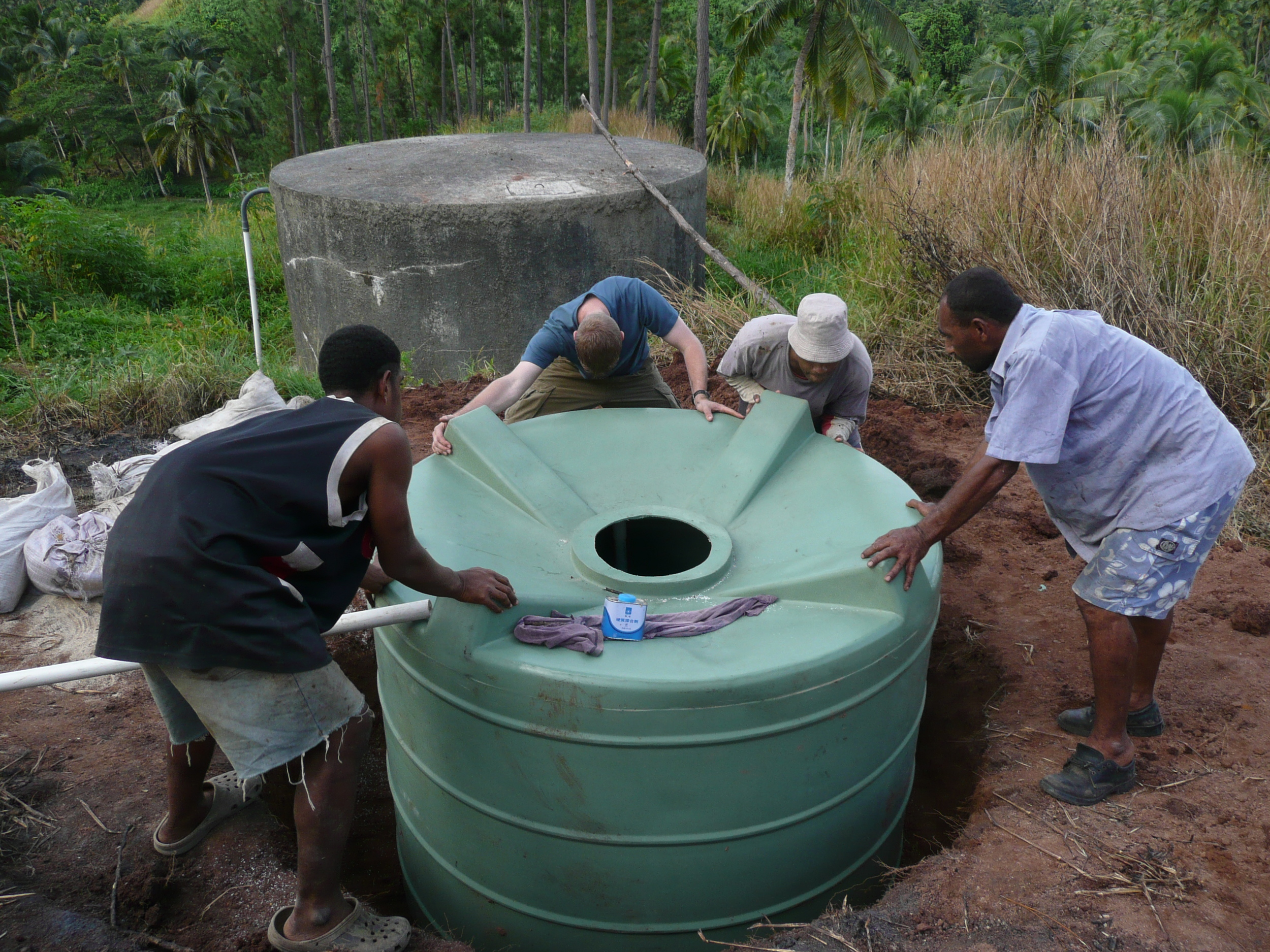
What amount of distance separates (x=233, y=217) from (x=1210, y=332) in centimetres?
2069

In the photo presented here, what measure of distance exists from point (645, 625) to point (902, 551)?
741mm

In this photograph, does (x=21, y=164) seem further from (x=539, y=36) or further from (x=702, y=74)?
(x=702, y=74)

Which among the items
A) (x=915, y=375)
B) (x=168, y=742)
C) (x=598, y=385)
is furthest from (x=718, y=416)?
(x=915, y=375)

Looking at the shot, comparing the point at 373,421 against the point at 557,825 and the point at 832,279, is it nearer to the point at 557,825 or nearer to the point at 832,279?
the point at 557,825

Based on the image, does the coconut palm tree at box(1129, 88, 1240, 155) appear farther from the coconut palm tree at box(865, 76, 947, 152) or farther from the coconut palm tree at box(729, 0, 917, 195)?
the coconut palm tree at box(865, 76, 947, 152)

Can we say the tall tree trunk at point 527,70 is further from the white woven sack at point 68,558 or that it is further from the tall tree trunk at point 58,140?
the tall tree trunk at point 58,140

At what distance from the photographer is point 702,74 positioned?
16.6 m

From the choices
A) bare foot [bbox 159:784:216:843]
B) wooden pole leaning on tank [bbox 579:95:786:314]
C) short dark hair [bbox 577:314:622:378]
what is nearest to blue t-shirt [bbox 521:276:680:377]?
short dark hair [bbox 577:314:622:378]

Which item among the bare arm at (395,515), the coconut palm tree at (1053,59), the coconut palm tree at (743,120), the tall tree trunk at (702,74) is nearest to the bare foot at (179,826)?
the bare arm at (395,515)

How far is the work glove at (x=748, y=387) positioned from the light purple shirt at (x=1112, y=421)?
130cm

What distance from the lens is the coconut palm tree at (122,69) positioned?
3347 cm

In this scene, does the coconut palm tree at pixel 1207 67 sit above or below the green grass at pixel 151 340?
above

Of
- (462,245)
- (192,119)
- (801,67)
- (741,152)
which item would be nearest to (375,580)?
(462,245)

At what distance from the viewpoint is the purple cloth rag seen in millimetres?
2229
